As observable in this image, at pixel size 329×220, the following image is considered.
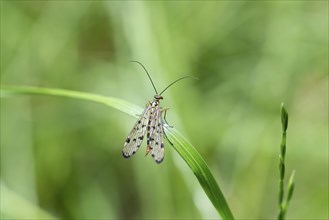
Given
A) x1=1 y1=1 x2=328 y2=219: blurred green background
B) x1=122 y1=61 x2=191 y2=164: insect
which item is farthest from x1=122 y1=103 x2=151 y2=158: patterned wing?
x1=1 y1=1 x2=328 y2=219: blurred green background

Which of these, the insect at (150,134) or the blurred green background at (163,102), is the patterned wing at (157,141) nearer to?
the insect at (150,134)

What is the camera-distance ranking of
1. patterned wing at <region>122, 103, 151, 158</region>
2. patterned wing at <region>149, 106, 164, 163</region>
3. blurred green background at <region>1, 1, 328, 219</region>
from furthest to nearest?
blurred green background at <region>1, 1, 328, 219</region>
patterned wing at <region>122, 103, 151, 158</region>
patterned wing at <region>149, 106, 164, 163</region>

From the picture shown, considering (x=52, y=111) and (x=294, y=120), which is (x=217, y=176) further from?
(x=52, y=111)

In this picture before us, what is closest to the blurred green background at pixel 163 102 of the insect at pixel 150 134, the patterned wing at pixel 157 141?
the insect at pixel 150 134

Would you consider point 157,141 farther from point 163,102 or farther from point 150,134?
point 163,102

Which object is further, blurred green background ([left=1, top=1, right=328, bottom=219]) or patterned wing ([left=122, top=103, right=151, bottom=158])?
blurred green background ([left=1, top=1, right=328, bottom=219])

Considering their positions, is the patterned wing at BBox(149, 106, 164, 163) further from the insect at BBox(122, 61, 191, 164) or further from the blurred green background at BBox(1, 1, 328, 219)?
the blurred green background at BBox(1, 1, 328, 219)

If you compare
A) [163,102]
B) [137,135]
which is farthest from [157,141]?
[163,102]
